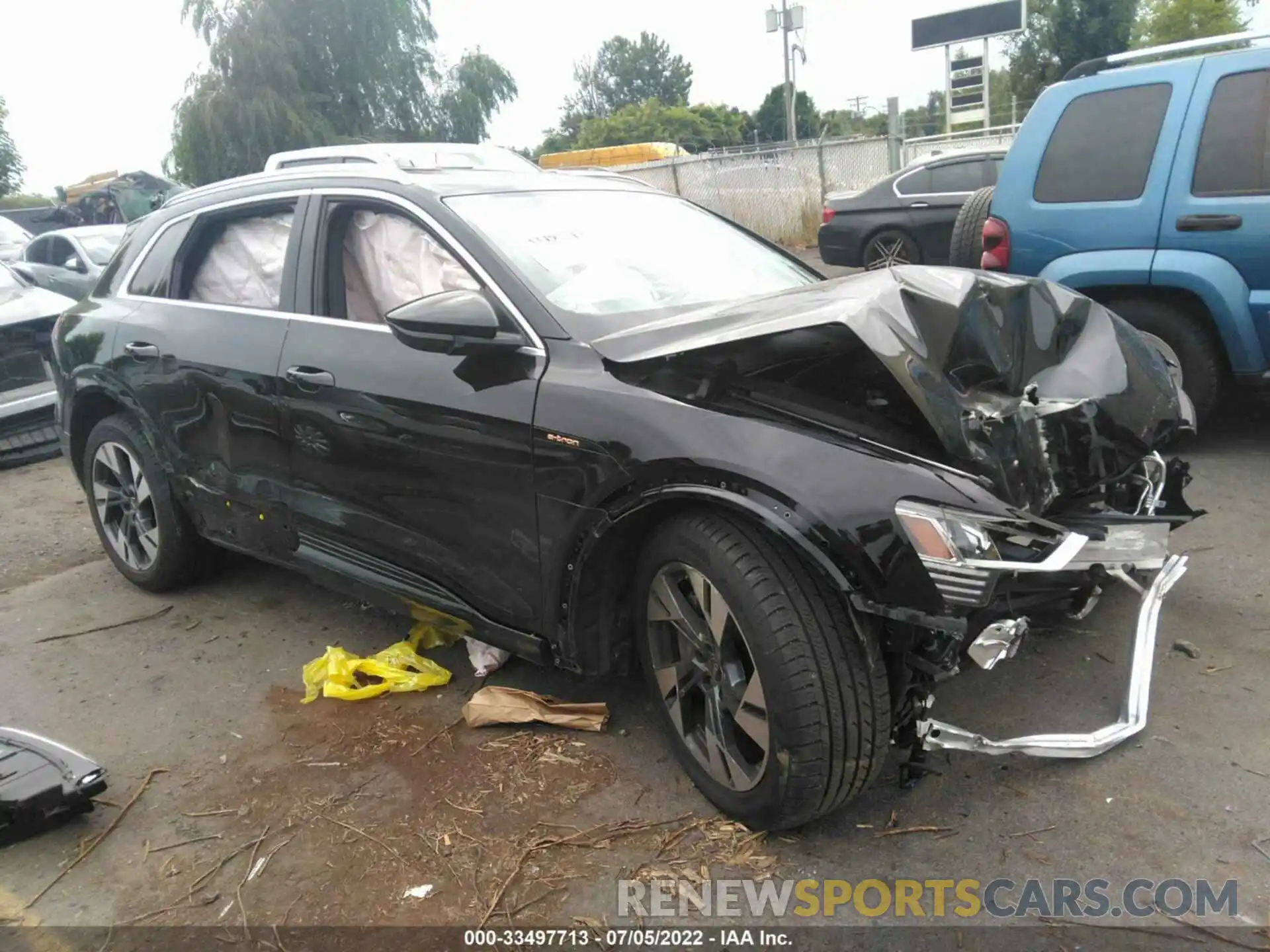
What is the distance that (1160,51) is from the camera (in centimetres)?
530

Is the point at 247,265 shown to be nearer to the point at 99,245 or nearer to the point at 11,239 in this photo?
the point at 99,245

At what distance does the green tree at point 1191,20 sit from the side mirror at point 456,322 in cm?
4491

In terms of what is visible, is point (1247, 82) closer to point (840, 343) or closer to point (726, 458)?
point (840, 343)

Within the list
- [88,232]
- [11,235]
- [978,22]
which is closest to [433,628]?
[88,232]

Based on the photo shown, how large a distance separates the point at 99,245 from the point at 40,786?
36.7 ft

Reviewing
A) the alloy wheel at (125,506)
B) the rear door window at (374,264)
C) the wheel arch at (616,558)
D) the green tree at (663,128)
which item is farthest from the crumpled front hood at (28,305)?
the green tree at (663,128)

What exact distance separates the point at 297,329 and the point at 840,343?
81.6 inches

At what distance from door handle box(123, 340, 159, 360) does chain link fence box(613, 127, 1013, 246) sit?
1475 centimetres

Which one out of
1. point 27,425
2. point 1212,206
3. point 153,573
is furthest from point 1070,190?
point 27,425

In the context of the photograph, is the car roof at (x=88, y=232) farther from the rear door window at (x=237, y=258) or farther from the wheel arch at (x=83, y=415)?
the rear door window at (x=237, y=258)

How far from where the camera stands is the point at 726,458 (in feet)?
8.11

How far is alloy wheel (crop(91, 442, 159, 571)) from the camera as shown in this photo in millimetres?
4520

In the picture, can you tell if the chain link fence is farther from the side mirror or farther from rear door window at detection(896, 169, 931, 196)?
the side mirror

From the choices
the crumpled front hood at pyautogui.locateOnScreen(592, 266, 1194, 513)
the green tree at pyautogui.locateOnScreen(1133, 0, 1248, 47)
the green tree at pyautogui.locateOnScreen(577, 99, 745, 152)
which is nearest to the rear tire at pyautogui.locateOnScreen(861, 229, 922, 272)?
the crumpled front hood at pyautogui.locateOnScreen(592, 266, 1194, 513)
